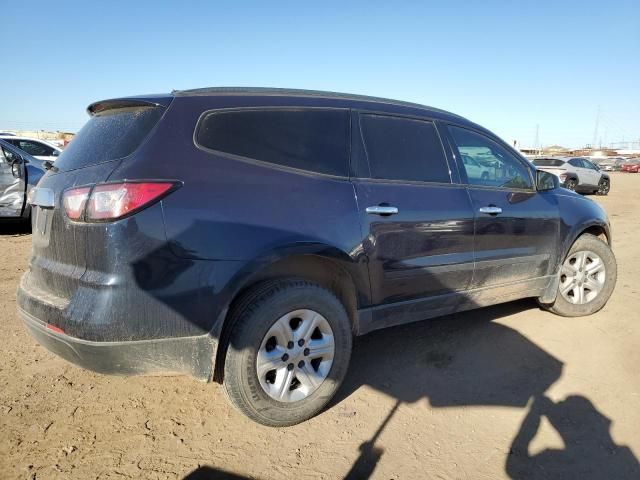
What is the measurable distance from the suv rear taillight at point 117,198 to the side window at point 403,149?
4.44 feet

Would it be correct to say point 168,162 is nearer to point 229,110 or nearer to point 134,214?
point 134,214

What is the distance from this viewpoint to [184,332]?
2283mm

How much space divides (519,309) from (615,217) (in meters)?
9.22

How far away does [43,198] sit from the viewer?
100 inches

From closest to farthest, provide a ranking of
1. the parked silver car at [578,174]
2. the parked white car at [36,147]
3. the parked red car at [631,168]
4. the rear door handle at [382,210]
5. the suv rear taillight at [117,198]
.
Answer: the suv rear taillight at [117,198] → the rear door handle at [382,210] → the parked white car at [36,147] → the parked silver car at [578,174] → the parked red car at [631,168]

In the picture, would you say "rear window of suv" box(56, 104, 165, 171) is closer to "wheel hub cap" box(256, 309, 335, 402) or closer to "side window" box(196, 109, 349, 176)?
"side window" box(196, 109, 349, 176)

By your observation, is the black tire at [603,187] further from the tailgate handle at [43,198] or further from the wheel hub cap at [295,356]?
the tailgate handle at [43,198]

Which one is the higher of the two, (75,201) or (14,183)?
(75,201)

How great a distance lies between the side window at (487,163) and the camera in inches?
140

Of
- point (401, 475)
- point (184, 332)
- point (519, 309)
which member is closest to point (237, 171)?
point (184, 332)

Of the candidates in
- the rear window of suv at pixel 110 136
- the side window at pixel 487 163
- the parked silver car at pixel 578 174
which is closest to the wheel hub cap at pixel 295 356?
the rear window of suv at pixel 110 136

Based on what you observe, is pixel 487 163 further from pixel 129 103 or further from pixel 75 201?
pixel 75 201

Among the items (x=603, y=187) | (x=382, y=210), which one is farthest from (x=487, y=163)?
(x=603, y=187)

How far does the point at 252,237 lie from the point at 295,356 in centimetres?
71
